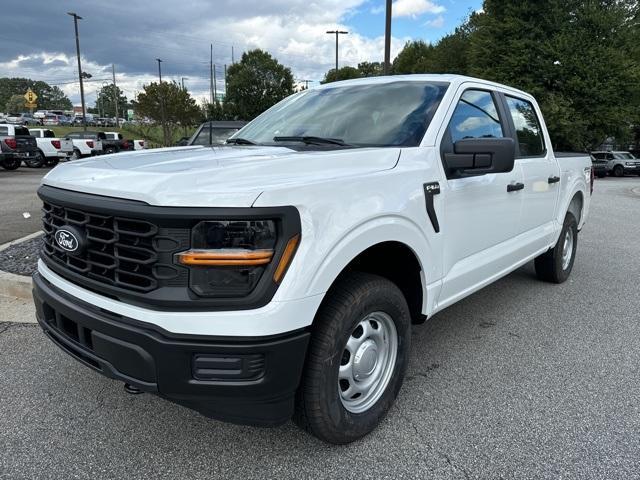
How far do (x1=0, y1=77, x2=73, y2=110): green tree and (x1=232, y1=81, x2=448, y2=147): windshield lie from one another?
150 meters

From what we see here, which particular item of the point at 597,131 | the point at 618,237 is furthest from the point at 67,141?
the point at 597,131

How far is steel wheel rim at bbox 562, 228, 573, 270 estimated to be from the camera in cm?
542

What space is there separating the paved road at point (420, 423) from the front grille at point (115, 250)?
92 cm

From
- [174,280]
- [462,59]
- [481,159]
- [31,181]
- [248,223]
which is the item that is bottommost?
[31,181]

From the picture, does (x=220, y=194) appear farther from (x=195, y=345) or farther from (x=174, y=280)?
(x=195, y=345)

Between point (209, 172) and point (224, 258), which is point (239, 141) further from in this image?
point (224, 258)

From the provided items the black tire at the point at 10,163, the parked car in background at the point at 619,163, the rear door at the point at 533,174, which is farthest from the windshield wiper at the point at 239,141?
the parked car in background at the point at 619,163

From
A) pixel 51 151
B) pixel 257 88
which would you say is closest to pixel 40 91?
pixel 257 88

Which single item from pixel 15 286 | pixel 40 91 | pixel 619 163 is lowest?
pixel 619 163

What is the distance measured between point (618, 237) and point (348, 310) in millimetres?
7757

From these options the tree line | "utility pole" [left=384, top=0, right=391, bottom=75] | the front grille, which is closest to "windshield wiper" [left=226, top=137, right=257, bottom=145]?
the front grille

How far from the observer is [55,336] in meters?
2.52

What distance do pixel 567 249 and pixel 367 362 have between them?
391cm

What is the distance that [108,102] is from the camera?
441ft
